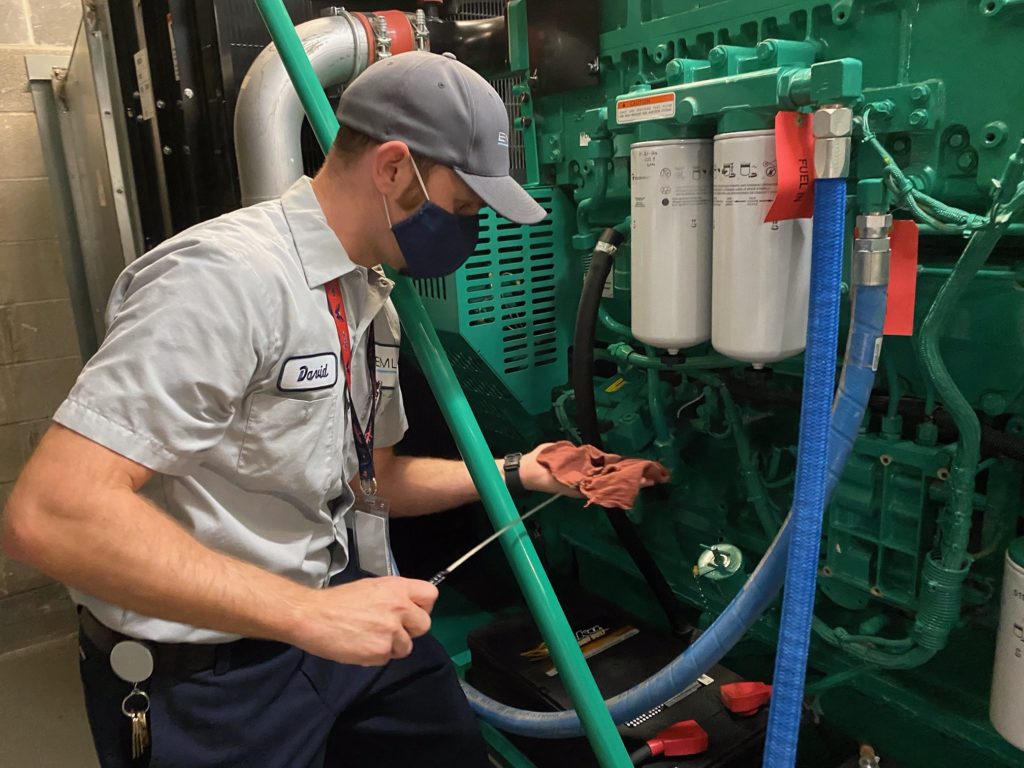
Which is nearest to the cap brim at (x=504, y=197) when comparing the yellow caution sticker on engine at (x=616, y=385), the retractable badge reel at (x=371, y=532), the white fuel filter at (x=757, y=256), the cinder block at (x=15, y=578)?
the white fuel filter at (x=757, y=256)

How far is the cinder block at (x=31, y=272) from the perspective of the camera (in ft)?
8.85

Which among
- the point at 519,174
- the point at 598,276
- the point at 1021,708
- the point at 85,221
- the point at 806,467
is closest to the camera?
the point at 806,467

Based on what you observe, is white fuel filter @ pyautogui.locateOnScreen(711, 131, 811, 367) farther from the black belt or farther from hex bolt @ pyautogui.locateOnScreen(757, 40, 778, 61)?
the black belt

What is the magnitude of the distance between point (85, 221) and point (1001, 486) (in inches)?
109

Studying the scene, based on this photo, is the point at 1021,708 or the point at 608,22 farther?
the point at 608,22

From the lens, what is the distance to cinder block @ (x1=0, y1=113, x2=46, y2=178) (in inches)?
104

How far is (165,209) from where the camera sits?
6.98ft

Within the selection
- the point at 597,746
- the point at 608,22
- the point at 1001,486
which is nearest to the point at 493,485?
the point at 597,746

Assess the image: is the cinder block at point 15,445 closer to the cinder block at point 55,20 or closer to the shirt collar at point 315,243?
the cinder block at point 55,20

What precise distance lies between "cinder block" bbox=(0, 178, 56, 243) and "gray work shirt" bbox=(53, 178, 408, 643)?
2.01 m

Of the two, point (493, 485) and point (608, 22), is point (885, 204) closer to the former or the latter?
point (493, 485)

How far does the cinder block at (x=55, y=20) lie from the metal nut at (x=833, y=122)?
260 cm

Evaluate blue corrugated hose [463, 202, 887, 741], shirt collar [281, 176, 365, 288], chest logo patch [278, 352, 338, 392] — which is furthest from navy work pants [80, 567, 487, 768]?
shirt collar [281, 176, 365, 288]

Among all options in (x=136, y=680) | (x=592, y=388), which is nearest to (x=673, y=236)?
(x=592, y=388)
